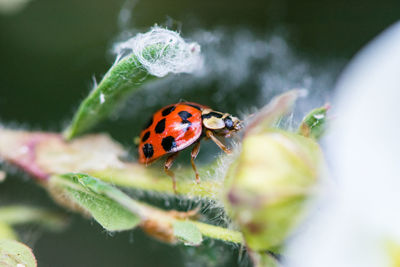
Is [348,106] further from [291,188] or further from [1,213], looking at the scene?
[1,213]

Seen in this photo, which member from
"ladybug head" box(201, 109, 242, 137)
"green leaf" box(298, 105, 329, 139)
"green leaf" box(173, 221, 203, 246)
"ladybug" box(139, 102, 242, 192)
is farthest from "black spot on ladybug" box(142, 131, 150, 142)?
"green leaf" box(298, 105, 329, 139)

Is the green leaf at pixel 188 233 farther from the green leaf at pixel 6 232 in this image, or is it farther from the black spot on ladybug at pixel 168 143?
the green leaf at pixel 6 232

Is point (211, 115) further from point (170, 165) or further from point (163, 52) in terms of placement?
point (163, 52)

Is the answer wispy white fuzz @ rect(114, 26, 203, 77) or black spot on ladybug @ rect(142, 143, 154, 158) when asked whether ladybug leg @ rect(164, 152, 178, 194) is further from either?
wispy white fuzz @ rect(114, 26, 203, 77)

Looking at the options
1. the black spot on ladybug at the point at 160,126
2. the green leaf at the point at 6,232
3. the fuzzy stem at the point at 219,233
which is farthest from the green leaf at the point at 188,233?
the green leaf at the point at 6,232

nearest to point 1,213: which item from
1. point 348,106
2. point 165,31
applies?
point 165,31

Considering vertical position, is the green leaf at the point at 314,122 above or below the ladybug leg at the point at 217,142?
above
